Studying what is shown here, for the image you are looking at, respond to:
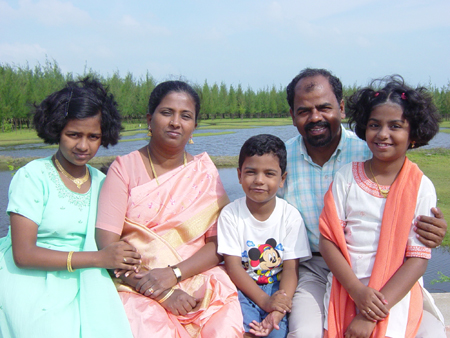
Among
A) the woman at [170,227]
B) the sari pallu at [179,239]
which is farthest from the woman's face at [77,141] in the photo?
the sari pallu at [179,239]

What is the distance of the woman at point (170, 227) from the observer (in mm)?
2117

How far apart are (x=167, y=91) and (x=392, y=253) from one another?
180cm

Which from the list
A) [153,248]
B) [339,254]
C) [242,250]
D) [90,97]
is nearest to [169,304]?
[153,248]

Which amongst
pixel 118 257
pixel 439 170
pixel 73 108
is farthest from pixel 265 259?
pixel 439 170

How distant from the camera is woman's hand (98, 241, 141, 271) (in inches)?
85.7

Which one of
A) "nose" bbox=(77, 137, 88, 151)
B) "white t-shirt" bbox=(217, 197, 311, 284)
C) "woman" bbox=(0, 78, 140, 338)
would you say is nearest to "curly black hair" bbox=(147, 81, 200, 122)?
"woman" bbox=(0, 78, 140, 338)

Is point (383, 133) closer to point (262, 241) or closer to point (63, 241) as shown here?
point (262, 241)

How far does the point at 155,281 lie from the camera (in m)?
2.22

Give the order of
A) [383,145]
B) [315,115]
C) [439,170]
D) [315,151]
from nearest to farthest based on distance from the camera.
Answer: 1. [383,145]
2. [315,115]
3. [315,151]
4. [439,170]

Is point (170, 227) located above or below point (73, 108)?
below

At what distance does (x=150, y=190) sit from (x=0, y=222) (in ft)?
20.4

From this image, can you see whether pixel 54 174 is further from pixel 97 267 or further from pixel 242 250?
pixel 242 250

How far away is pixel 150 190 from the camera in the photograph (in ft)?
8.16

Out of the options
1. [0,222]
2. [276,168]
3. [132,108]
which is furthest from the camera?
[132,108]
